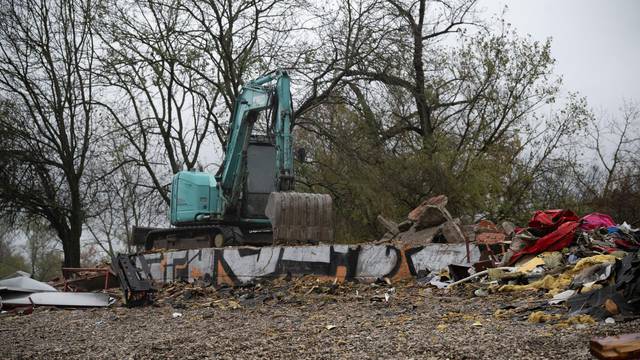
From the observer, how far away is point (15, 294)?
13867mm

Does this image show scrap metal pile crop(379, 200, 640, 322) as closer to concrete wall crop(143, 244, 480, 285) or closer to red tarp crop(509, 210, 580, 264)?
red tarp crop(509, 210, 580, 264)

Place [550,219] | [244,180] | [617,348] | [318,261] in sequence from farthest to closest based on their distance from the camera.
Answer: [244,180], [318,261], [550,219], [617,348]

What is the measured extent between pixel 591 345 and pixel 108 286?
13.5 m

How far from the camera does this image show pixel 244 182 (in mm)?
17469

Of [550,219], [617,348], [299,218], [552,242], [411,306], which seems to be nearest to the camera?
[617,348]

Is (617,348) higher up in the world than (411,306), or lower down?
higher up

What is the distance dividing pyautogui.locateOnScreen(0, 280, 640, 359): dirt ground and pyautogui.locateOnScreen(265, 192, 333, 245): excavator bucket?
2.22 meters

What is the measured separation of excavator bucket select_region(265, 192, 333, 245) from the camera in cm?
1448

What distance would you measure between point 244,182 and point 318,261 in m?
5.21

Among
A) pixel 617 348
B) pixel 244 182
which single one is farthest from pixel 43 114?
pixel 617 348

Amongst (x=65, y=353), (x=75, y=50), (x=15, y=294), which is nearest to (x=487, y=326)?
(x=65, y=353)

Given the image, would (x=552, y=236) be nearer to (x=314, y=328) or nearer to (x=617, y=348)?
(x=314, y=328)

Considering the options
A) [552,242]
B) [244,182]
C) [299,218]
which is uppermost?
[244,182]

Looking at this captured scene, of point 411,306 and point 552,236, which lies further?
point 552,236
